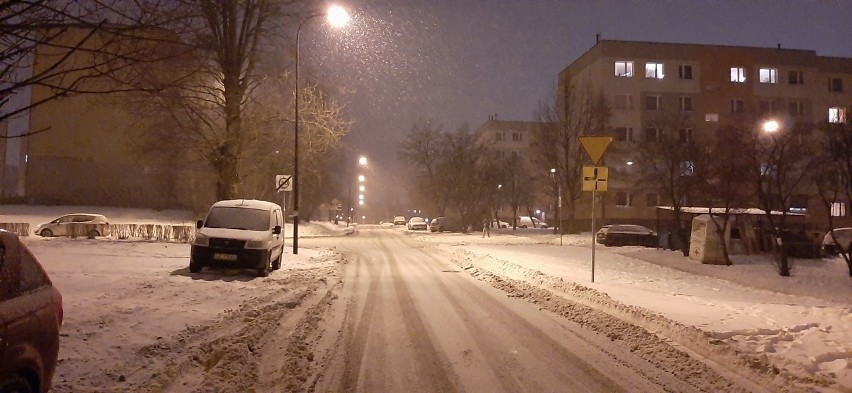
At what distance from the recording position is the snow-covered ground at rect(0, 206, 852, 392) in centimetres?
726

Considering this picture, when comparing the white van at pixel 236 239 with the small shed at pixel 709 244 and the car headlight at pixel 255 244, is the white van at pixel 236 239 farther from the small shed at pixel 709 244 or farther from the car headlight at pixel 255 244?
the small shed at pixel 709 244

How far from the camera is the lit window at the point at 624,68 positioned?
181 feet

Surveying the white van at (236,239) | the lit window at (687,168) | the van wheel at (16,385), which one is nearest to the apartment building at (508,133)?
the lit window at (687,168)

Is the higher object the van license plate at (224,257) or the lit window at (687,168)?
the lit window at (687,168)

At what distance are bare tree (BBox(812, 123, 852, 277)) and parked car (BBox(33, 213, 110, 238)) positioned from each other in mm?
30398

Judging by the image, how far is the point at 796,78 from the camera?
5809 cm

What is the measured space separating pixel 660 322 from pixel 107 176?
56.0 metres

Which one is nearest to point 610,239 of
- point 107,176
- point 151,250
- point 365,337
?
point 151,250

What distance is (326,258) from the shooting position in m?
23.4

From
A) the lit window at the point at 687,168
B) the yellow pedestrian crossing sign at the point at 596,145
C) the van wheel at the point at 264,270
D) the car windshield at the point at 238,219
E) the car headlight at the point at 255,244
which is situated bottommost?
the van wheel at the point at 264,270

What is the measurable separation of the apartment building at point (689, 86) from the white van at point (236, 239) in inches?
1579

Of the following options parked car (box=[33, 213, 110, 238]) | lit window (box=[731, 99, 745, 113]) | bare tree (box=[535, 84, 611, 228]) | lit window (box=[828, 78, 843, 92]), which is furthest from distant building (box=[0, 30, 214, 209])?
lit window (box=[828, 78, 843, 92])

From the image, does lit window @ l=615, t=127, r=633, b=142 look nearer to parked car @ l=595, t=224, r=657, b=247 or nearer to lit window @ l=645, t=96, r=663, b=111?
lit window @ l=645, t=96, r=663, b=111

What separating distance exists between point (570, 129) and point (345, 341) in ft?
132
